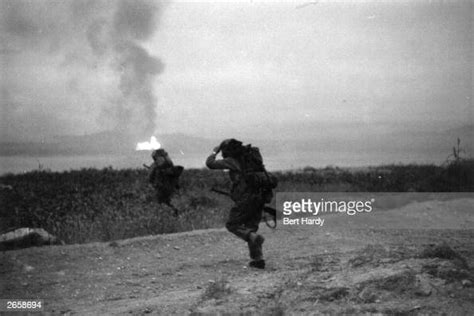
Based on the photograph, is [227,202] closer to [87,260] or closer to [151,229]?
[151,229]

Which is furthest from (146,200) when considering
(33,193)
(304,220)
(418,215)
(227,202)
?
(418,215)

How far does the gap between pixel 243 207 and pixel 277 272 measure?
1221 millimetres

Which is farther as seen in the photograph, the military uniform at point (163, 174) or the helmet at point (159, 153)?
the helmet at point (159, 153)

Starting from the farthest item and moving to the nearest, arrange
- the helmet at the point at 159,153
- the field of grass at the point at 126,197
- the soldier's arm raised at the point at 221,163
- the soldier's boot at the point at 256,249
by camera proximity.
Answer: the helmet at the point at 159,153
the field of grass at the point at 126,197
the soldier's boot at the point at 256,249
the soldier's arm raised at the point at 221,163

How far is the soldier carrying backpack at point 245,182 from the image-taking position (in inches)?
303

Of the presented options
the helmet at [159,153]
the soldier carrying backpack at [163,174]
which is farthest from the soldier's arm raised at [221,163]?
the helmet at [159,153]

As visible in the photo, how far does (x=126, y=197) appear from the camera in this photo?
16641 mm

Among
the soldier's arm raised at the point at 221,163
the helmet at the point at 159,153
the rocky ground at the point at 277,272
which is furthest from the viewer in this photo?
the helmet at the point at 159,153

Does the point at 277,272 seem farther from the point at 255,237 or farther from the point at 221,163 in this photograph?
the point at 221,163

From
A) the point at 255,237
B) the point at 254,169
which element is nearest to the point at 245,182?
the point at 254,169

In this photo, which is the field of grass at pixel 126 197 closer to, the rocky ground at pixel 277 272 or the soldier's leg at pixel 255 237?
the rocky ground at pixel 277 272

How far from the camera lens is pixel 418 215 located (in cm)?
1320

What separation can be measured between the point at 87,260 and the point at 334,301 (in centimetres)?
519

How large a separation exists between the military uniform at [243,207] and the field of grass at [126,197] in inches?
157
